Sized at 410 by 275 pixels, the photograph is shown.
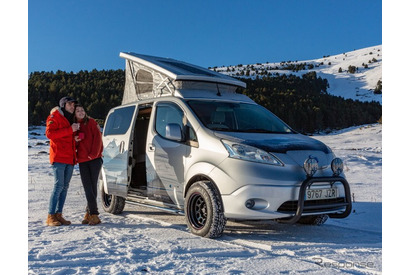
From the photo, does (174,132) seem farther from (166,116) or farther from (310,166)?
(310,166)

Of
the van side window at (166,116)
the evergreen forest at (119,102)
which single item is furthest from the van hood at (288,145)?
the evergreen forest at (119,102)

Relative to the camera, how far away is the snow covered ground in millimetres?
3752

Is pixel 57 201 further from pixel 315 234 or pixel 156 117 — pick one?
pixel 315 234

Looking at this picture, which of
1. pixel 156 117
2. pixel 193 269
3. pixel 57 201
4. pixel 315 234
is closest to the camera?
pixel 193 269

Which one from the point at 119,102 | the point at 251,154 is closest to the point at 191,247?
the point at 251,154

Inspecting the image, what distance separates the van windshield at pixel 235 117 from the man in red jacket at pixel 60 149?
1.74m

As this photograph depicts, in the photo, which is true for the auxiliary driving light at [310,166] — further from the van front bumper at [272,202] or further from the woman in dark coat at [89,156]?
the woman in dark coat at [89,156]

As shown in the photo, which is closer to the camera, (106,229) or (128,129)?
(106,229)

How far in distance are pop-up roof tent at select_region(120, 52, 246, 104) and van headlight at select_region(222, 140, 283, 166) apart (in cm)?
167

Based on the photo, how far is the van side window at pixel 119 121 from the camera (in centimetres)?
696

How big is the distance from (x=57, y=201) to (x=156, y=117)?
1887 millimetres
